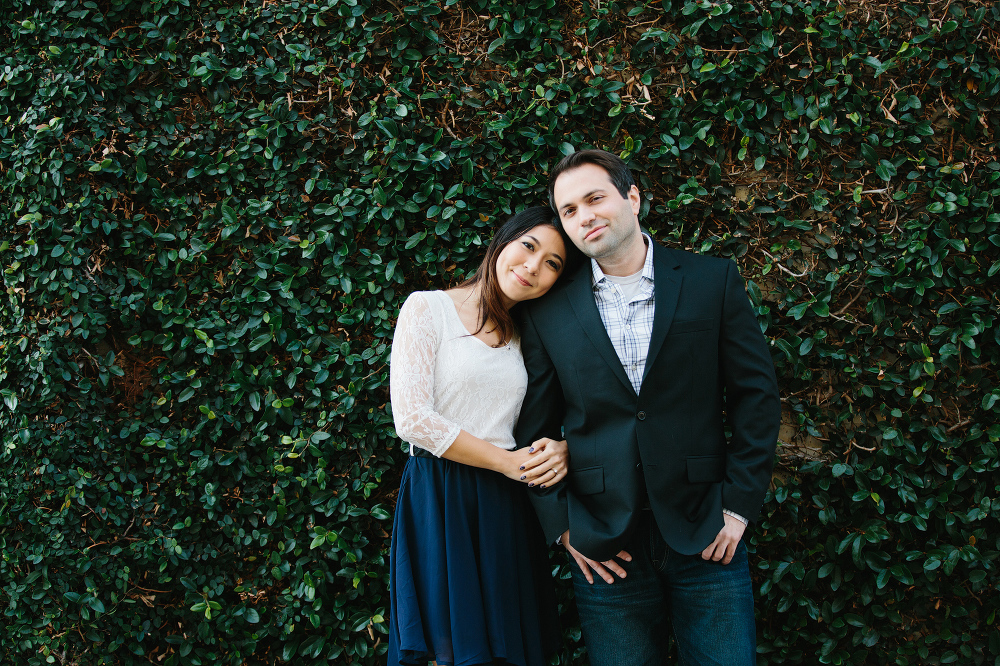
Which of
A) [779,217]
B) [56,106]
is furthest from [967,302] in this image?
[56,106]

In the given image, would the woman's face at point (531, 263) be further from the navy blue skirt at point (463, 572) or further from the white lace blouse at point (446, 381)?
the navy blue skirt at point (463, 572)

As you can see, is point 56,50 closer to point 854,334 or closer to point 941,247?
point 854,334

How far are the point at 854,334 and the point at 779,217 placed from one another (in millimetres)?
577

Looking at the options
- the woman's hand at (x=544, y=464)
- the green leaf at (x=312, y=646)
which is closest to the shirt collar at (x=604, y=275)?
the woman's hand at (x=544, y=464)

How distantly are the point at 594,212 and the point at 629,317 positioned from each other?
36 centimetres

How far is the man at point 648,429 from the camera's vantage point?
183 cm

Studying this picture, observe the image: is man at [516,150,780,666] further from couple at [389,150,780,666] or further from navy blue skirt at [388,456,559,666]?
navy blue skirt at [388,456,559,666]

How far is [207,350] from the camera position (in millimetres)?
2578

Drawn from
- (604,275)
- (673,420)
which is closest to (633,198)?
(604,275)

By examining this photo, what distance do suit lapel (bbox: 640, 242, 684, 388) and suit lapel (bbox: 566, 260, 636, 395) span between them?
91mm

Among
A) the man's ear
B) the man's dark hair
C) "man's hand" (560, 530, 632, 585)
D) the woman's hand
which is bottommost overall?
"man's hand" (560, 530, 632, 585)

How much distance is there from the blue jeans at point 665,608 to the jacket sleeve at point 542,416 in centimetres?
25

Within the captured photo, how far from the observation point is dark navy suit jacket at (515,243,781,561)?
5.98ft

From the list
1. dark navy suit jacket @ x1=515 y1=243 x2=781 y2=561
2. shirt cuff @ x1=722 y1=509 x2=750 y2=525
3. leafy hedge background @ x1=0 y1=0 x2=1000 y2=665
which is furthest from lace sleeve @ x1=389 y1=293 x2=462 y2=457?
shirt cuff @ x1=722 y1=509 x2=750 y2=525
